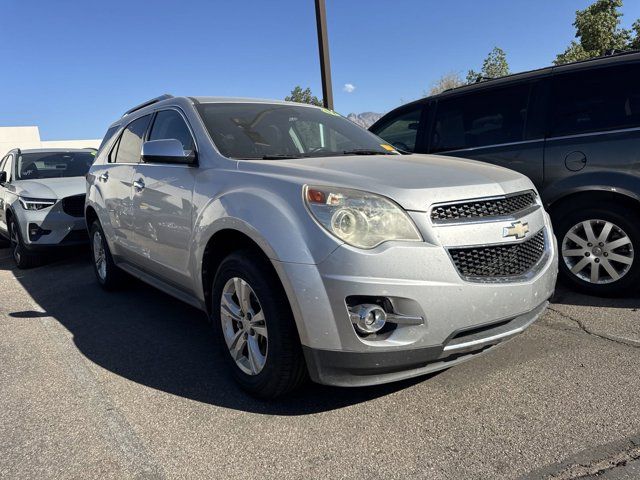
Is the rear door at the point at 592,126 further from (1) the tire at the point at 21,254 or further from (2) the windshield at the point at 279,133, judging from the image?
(1) the tire at the point at 21,254

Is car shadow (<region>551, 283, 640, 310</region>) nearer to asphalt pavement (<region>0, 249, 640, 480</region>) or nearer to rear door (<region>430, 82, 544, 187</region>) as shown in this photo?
asphalt pavement (<region>0, 249, 640, 480</region>)

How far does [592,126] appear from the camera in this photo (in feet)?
13.2

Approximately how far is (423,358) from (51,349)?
2.93 m

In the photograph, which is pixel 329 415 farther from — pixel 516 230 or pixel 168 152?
pixel 168 152

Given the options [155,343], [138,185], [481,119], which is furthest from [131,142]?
[481,119]

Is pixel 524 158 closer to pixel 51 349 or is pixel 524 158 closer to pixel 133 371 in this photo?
pixel 133 371

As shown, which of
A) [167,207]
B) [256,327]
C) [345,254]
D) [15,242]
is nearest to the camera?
[345,254]

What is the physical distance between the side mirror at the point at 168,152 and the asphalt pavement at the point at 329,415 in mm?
1369

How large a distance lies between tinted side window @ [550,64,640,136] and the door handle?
3.43 m

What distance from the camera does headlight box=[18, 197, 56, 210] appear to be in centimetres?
661

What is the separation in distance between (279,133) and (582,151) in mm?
2448

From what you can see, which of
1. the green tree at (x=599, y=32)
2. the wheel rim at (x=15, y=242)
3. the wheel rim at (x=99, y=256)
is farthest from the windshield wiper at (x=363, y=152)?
the green tree at (x=599, y=32)

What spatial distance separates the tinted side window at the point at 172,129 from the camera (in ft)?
11.5

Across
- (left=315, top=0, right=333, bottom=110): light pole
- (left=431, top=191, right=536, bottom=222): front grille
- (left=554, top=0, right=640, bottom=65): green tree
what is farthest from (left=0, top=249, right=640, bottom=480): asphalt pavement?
(left=554, top=0, right=640, bottom=65): green tree
